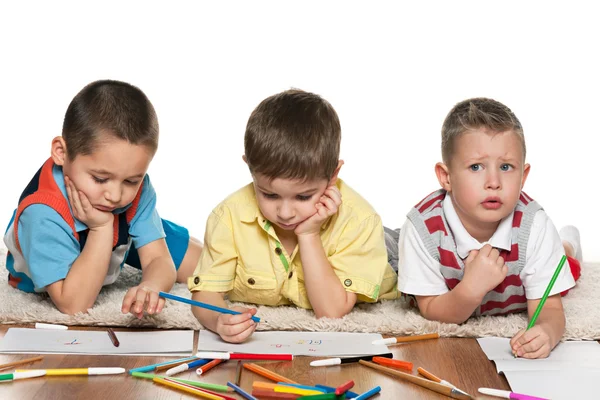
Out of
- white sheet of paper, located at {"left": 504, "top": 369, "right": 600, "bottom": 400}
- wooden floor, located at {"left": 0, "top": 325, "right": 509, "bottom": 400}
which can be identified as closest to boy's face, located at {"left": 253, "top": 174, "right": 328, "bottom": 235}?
wooden floor, located at {"left": 0, "top": 325, "right": 509, "bottom": 400}

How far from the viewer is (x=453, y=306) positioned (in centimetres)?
176

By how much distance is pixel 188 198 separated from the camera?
3.57m

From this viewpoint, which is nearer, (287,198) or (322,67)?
(287,198)

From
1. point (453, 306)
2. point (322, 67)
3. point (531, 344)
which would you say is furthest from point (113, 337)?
point (322, 67)

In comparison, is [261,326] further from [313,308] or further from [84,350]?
[84,350]

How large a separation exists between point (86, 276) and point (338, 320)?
558 mm

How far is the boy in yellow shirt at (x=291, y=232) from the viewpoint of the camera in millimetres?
1692

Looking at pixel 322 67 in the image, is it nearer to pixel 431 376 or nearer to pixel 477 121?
pixel 477 121

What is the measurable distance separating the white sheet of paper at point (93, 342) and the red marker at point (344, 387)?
1.19 ft

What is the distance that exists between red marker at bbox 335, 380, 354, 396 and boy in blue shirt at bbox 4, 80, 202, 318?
50cm

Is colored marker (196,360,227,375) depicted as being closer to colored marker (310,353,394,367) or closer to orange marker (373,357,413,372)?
colored marker (310,353,394,367)

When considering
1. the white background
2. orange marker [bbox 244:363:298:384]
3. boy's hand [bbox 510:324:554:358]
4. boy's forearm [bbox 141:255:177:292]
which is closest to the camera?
orange marker [bbox 244:363:298:384]

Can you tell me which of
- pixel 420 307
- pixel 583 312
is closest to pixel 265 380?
pixel 420 307

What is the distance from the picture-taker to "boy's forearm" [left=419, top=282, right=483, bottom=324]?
173cm
